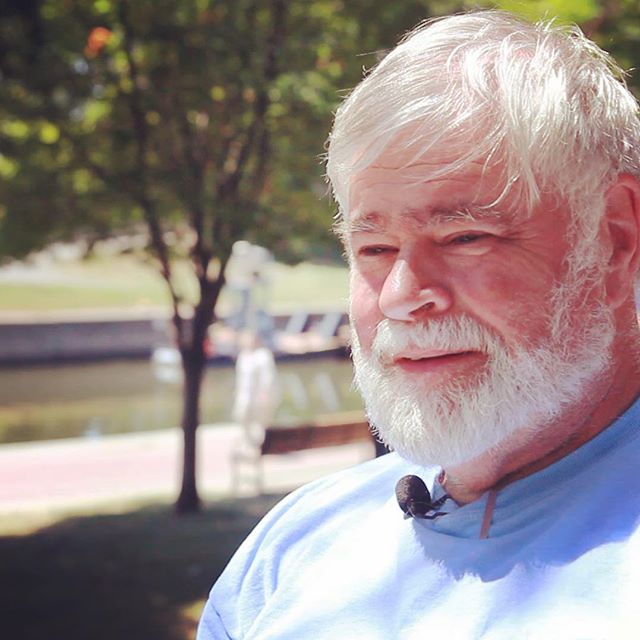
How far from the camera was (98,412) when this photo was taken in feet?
55.1

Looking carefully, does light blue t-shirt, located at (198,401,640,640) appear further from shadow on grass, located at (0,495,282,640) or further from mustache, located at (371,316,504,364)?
shadow on grass, located at (0,495,282,640)

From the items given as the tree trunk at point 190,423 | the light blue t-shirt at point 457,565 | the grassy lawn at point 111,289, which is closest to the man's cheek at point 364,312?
the light blue t-shirt at point 457,565

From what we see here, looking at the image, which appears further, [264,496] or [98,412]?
[98,412]

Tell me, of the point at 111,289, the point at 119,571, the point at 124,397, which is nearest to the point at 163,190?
the point at 119,571

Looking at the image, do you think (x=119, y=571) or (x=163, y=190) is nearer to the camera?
(x=119, y=571)

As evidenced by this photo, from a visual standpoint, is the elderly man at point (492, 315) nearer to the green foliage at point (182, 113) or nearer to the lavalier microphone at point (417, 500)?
the lavalier microphone at point (417, 500)

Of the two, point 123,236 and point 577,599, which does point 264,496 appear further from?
point 577,599

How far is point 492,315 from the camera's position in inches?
48.9

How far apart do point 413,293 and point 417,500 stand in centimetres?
30

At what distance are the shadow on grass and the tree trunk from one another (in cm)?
14

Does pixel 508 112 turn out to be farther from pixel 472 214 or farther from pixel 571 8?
pixel 571 8

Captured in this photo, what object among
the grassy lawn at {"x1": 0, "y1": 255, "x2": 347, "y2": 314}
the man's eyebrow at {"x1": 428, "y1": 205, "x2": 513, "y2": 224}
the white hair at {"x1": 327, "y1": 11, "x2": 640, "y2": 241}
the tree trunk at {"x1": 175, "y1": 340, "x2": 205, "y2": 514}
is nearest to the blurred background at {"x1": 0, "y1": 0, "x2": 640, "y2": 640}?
the tree trunk at {"x1": 175, "y1": 340, "x2": 205, "y2": 514}

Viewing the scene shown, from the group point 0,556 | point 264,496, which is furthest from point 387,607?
point 264,496

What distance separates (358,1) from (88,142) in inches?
93.4
